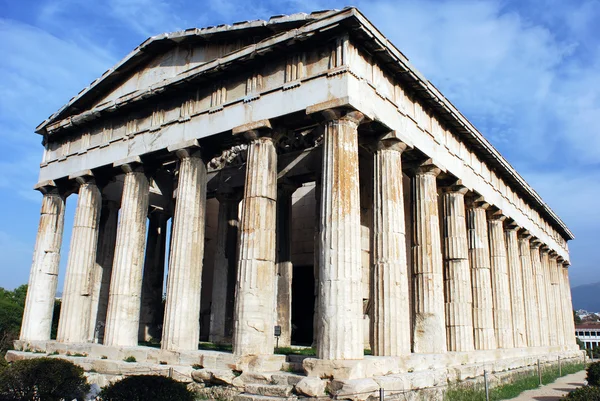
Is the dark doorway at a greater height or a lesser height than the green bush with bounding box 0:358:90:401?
greater

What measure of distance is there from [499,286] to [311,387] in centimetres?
1443

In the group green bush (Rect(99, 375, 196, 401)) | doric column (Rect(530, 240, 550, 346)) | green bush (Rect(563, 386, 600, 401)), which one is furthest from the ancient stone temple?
green bush (Rect(563, 386, 600, 401))

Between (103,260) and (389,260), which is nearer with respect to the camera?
(389,260)

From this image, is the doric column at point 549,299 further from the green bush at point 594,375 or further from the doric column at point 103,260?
the doric column at point 103,260

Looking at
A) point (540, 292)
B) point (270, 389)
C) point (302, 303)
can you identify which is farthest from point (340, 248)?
point (540, 292)

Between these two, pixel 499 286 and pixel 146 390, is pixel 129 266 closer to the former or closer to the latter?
pixel 146 390

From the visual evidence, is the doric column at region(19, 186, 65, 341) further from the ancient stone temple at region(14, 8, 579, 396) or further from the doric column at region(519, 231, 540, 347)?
the doric column at region(519, 231, 540, 347)

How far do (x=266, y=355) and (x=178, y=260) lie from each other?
454cm

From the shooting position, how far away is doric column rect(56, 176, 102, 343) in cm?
1945

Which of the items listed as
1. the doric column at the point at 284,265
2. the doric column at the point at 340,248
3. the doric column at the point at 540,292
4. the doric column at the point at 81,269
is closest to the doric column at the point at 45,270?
the doric column at the point at 81,269

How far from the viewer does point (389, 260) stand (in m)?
14.4

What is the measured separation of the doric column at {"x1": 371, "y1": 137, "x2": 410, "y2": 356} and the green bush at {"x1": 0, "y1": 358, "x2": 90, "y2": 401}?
293 inches

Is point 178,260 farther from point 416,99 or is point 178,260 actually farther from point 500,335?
point 500,335

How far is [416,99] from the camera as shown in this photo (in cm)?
1716
